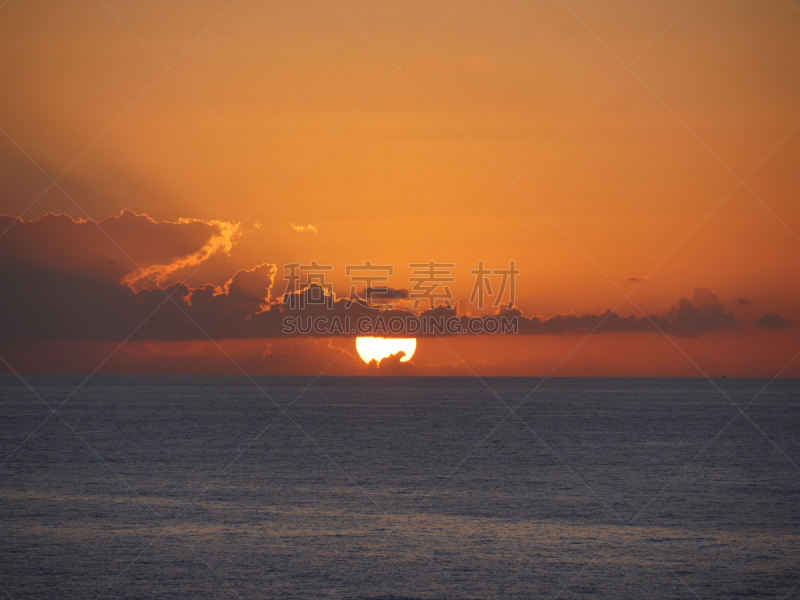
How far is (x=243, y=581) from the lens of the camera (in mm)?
19078

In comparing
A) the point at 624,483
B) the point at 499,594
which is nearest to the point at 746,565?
the point at 499,594

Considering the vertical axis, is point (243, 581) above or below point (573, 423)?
below

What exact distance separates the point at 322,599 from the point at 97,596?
5547 millimetres

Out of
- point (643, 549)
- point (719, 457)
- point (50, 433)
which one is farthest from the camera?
point (50, 433)

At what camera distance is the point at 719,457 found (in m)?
51.3

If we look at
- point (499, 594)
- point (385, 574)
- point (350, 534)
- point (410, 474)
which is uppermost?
point (410, 474)

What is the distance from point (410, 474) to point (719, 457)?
25.0m

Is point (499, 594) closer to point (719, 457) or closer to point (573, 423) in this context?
point (719, 457)

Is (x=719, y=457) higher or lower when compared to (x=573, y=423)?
lower

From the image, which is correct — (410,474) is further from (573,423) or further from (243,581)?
(573,423)

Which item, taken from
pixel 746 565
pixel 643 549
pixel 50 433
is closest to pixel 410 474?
pixel 643 549

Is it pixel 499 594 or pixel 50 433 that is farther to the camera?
pixel 50 433

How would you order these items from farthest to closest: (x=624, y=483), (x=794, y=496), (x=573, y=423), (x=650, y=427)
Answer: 1. (x=573, y=423)
2. (x=650, y=427)
3. (x=624, y=483)
4. (x=794, y=496)

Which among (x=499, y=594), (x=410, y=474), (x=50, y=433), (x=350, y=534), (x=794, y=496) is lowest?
(x=794, y=496)
